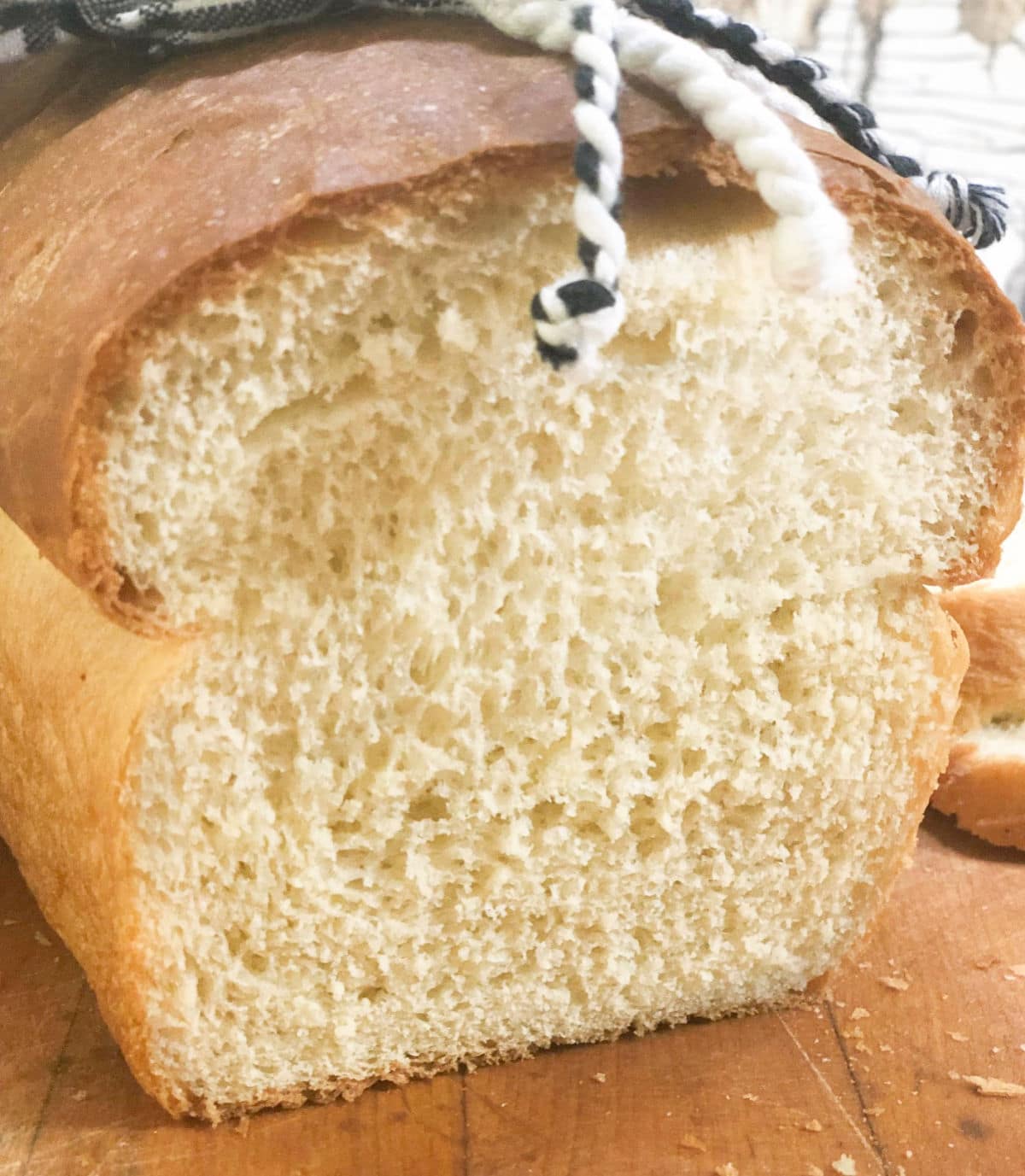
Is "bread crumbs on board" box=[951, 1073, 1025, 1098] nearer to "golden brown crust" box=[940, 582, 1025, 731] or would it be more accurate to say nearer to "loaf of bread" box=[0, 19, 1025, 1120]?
"loaf of bread" box=[0, 19, 1025, 1120]

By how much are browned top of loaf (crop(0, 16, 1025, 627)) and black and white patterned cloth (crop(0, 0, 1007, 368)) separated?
0.12ft

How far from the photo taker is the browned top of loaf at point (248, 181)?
912 millimetres

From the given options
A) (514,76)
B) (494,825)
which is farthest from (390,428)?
(494,825)

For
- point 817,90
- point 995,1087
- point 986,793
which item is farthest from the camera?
point 986,793

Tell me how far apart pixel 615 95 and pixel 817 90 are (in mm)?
285

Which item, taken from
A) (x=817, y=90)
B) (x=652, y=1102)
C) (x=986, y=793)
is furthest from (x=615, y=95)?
(x=986, y=793)

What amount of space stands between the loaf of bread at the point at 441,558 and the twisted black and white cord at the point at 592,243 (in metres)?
0.08

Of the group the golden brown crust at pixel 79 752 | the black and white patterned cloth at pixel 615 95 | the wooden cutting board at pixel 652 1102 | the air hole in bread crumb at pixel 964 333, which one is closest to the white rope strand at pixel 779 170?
the black and white patterned cloth at pixel 615 95

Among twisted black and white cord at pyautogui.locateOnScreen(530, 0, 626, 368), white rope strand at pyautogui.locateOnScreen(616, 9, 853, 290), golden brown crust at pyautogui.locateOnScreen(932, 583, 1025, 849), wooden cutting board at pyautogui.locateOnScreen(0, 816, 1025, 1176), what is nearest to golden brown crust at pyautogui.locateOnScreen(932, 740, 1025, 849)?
golden brown crust at pyautogui.locateOnScreen(932, 583, 1025, 849)

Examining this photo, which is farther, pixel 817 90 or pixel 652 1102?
pixel 652 1102

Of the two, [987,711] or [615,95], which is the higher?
[615,95]

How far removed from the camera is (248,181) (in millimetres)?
947

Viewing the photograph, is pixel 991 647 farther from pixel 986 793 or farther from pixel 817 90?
pixel 817 90

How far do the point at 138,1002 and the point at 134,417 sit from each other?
1.81 ft
